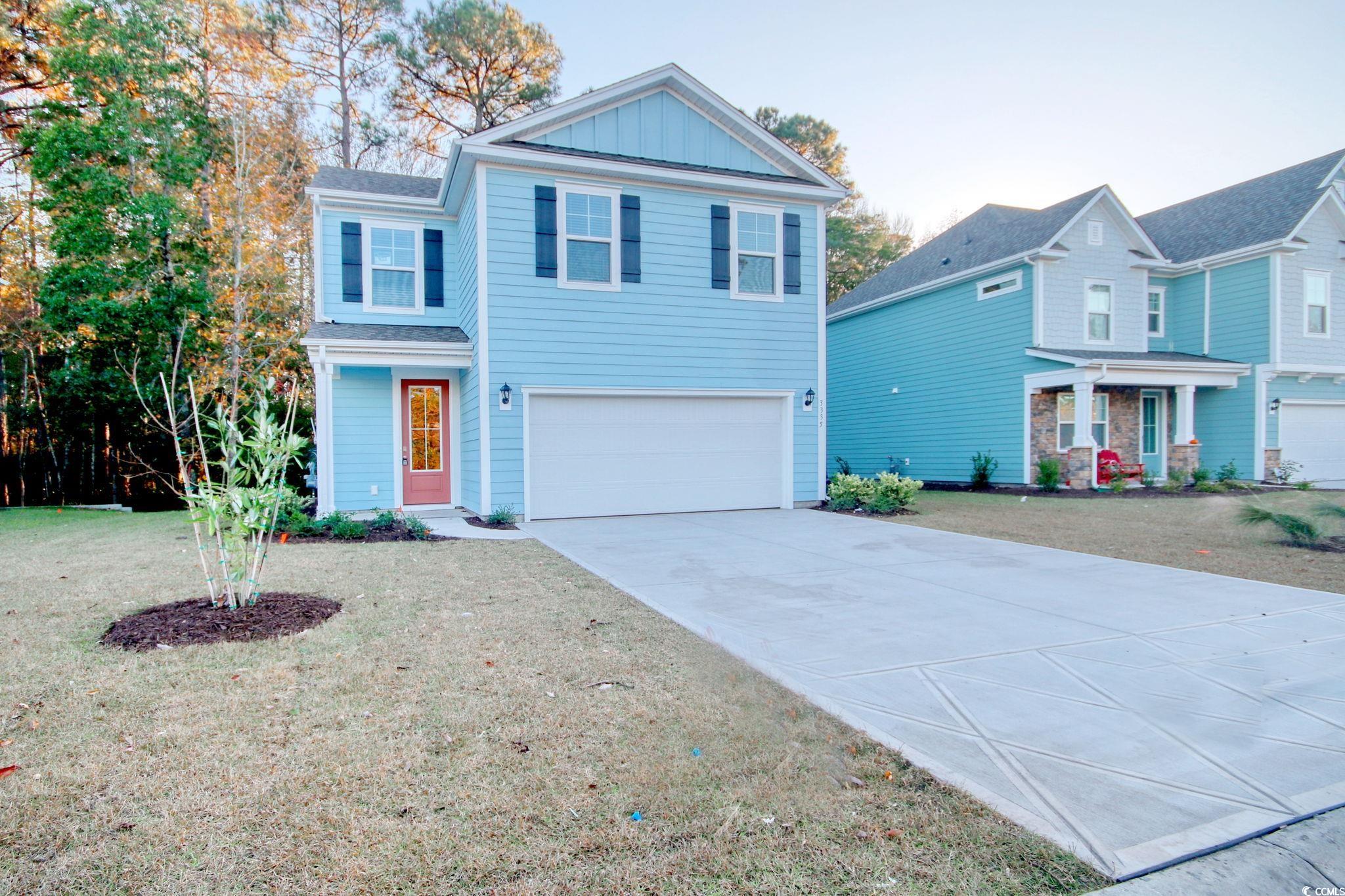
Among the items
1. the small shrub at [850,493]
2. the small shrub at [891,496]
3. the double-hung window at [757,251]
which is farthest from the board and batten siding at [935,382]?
the double-hung window at [757,251]

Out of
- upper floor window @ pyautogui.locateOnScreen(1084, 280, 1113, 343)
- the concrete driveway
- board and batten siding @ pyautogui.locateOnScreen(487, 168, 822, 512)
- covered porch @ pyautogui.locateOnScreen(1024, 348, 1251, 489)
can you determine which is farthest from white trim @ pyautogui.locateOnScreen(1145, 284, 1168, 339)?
the concrete driveway

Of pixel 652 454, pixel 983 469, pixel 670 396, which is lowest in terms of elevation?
pixel 983 469

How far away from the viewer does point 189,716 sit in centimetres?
306

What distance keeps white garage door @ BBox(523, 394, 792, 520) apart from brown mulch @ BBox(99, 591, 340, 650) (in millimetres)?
5718

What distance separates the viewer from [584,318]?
35.5 feet

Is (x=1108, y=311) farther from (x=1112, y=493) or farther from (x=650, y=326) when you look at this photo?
(x=650, y=326)

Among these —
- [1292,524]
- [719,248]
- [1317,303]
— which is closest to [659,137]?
Result: [719,248]

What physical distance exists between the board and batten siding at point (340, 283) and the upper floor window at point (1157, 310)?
16.2 meters

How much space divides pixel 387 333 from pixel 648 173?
15.4 ft

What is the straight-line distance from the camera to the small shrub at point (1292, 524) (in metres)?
7.64

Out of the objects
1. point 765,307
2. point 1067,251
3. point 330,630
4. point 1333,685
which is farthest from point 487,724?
point 1067,251

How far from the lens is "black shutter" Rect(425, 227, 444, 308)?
1212 cm

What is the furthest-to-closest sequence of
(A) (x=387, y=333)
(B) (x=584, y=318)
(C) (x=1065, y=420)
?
1. (C) (x=1065, y=420)
2. (A) (x=387, y=333)
3. (B) (x=584, y=318)

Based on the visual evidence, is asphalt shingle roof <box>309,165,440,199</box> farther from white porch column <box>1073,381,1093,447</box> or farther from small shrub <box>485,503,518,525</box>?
white porch column <box>1073,381,1093,447</box>
